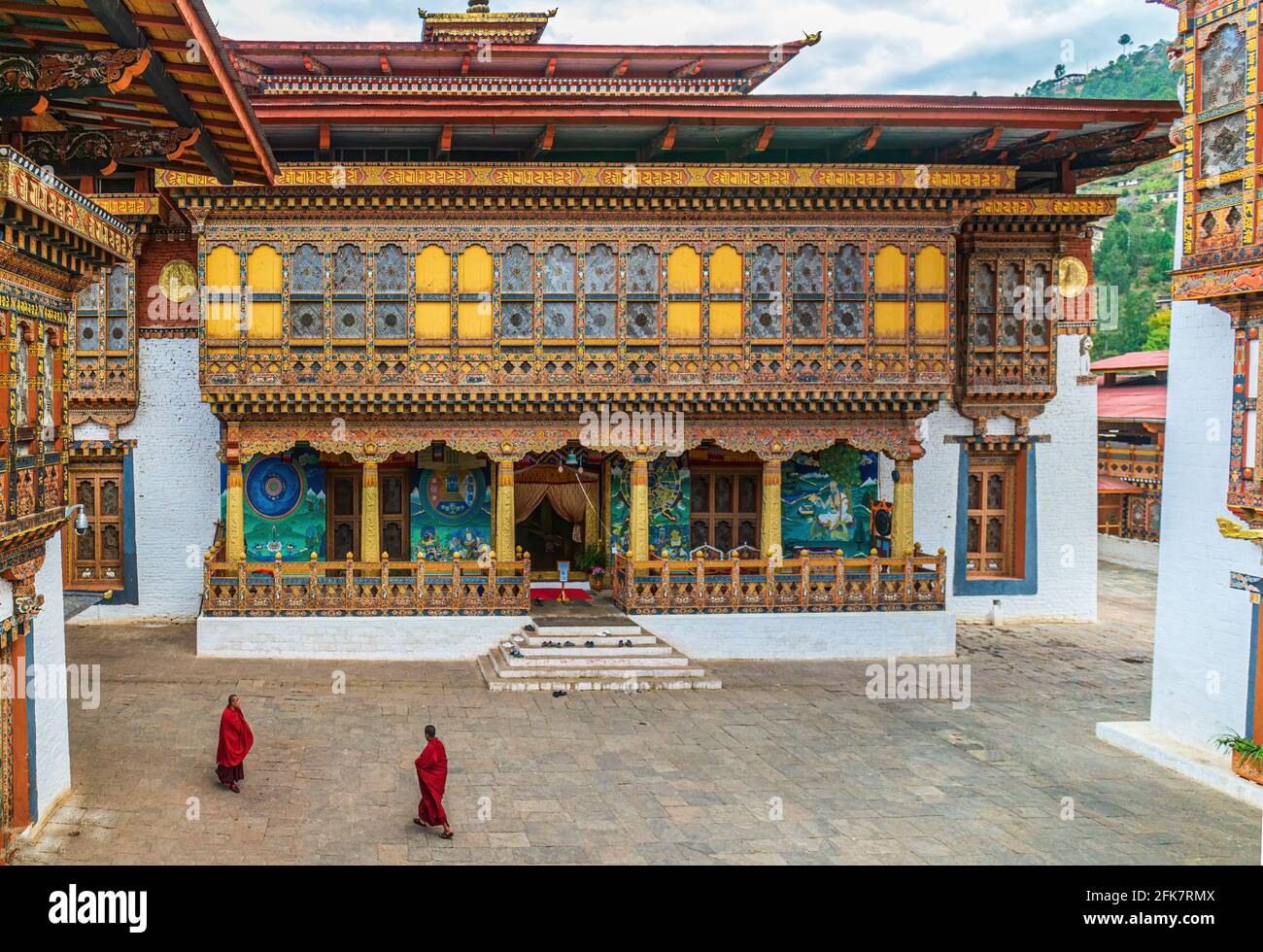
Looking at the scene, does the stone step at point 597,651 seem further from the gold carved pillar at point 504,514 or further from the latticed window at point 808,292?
the latticed window at point 808,292

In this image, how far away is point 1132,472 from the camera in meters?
31.9

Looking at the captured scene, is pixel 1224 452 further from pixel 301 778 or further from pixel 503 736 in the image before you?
pixel 301 778

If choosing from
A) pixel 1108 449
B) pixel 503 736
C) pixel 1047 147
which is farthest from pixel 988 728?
pixel 1108 449

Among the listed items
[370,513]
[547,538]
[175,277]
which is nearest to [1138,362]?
[547,538]

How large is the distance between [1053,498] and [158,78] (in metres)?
18.3

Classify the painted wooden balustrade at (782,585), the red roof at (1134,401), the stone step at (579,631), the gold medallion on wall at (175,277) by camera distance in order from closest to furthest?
the stone step at (579,631) → the painted wooden balustrade at (782,585) → the gold medallion on wall at (175,277) → the red roof at (1134,401)

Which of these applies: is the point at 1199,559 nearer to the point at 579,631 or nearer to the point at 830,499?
the point at 830,499

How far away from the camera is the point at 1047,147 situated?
19391mm

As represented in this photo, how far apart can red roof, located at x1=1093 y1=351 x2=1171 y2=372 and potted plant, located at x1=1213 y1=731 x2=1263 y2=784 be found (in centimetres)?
2638

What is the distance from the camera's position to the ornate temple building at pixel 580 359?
17094 mm

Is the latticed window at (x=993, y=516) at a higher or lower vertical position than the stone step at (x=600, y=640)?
higher

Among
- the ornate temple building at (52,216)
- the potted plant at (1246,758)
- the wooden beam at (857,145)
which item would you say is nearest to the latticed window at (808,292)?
the wooden beam at (857,145)

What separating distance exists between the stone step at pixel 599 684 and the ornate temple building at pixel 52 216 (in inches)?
245

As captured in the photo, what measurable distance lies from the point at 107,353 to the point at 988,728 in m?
17.3
